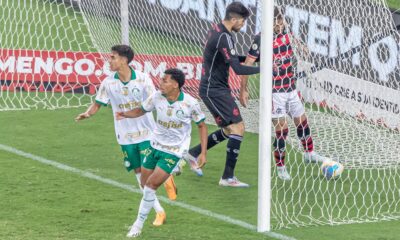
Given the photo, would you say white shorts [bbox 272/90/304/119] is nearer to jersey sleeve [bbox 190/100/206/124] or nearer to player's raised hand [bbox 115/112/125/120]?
player's raised hand [bbox 115/112/125/120]

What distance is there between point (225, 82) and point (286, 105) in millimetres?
823

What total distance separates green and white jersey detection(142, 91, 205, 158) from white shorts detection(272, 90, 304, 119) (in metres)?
2.51

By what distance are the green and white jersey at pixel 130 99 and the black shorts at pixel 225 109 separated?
1.61 metres

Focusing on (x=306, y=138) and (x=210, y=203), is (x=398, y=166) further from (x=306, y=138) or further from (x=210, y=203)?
(x=210, y=203)

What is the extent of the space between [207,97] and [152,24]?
615cm

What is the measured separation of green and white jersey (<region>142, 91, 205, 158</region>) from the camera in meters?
10.6

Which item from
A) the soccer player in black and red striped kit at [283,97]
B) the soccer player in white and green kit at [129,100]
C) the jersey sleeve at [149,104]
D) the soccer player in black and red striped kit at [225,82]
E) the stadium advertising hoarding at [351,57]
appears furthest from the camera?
the stadium advertising hoarding at [351,57]

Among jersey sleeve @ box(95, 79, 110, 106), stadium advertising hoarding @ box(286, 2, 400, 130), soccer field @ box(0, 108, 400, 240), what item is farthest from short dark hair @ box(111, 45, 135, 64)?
stadium advertising hoarding @ box(286, 2, 400, 130)

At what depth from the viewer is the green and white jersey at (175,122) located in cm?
1058

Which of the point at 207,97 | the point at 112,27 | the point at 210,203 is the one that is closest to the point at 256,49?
the point at 207,97

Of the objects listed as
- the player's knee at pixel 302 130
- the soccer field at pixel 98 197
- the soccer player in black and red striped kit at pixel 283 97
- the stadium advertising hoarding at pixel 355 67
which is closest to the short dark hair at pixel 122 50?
the soccer field at pixel 98 197

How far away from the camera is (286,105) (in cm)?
1327

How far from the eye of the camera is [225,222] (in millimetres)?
11000

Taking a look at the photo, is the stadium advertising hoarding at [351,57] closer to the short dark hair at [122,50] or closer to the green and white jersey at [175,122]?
the short dark hair at [122,50]
